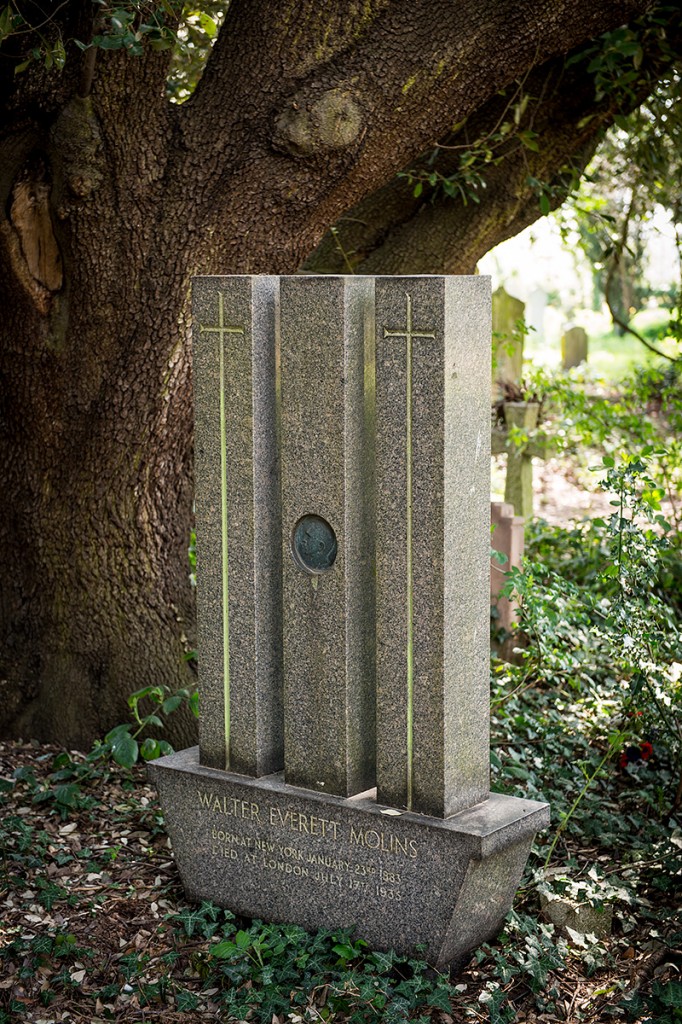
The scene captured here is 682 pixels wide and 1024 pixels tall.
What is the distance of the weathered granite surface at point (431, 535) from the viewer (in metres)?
3.40

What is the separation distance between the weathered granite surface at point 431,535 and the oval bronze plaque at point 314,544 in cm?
19

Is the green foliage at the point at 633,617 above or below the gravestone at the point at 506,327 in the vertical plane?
below

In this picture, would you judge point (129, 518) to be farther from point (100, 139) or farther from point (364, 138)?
point (364, 138)

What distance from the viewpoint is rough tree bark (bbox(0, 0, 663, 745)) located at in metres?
4.56

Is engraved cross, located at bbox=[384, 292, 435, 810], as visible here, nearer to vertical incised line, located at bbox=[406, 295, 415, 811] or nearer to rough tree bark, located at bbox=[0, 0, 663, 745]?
vertical incised line, located at bbox=[406, 295, 415, 811]

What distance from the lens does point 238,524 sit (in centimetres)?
383

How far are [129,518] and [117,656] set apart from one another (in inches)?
23.7

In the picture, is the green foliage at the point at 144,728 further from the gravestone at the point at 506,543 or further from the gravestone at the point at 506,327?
the gravestone at the point at 506,327

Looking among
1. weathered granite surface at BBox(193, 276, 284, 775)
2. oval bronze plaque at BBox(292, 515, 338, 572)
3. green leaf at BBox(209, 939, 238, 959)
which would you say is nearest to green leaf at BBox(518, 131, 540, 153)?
weathered granite surface at BBox(193, 276, 284, 775)

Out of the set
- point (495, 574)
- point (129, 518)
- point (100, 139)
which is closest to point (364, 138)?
point (100, 139)

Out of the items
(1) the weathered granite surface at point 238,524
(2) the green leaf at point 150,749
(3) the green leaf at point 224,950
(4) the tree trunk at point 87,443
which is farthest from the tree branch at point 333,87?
(3) the green leaf at point 224,950

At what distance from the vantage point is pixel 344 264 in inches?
238

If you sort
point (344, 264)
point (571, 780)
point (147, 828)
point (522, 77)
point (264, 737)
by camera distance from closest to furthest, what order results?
point (264, 737) < point (147, 828) < point (571, 780) < point (522, 77) < point (344, 264)

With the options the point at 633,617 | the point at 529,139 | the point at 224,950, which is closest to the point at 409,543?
the point at 224,950
